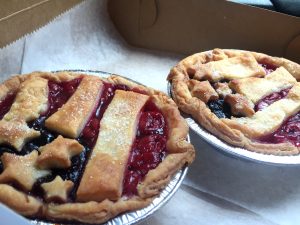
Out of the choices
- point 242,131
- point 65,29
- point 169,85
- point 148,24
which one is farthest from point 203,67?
point 65,29

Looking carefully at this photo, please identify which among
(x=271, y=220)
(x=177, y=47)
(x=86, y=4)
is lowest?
(x=271, y=220)

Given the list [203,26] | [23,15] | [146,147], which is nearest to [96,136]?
[146,147]

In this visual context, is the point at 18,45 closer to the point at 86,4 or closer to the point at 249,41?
the point at 86,4

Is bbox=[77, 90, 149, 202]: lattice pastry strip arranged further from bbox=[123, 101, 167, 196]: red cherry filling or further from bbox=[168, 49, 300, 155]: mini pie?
bbox=[168, 49, 300, 155]: mini pie

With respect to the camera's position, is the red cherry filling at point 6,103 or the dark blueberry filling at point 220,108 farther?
the dark blueberry filling at point 220,108

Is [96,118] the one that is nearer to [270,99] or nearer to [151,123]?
[151,123]

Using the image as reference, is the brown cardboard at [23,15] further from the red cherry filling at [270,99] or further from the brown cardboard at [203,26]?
the red cherry filling at [270,99]

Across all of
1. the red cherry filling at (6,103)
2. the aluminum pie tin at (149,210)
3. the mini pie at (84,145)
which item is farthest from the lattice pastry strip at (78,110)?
the aluminum pie tin at (149,210)
